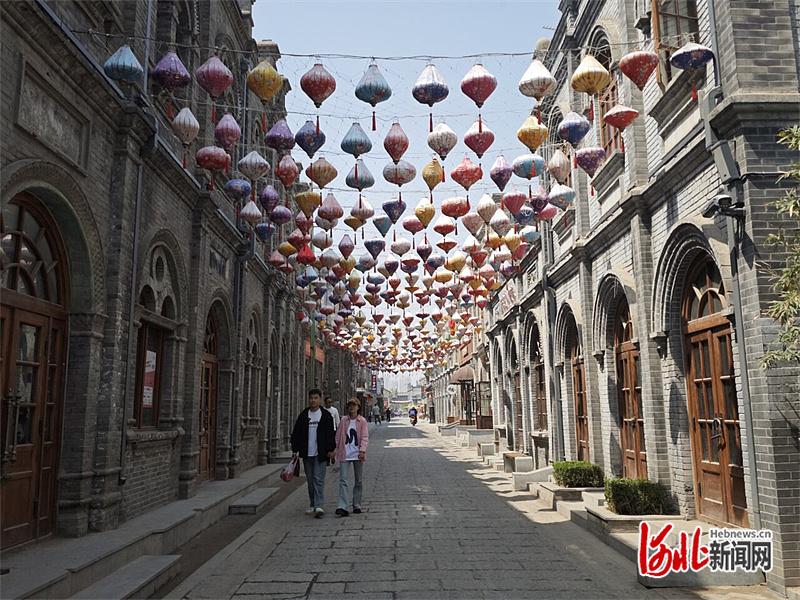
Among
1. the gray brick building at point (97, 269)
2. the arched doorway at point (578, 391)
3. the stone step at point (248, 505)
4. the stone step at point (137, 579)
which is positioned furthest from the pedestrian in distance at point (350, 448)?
the arched doorway at point (578, 391)

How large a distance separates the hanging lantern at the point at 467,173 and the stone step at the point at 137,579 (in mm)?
6784

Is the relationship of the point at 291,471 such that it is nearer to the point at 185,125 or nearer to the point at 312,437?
the point at 312,437

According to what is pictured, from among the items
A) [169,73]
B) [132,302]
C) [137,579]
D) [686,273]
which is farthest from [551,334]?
[137,579]

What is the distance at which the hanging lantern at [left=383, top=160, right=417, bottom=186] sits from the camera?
10.6 metres

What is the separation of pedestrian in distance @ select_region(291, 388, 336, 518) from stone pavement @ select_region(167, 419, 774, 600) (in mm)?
440

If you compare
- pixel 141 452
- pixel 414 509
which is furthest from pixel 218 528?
pixel 414 509

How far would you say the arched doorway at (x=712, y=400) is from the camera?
741 cm

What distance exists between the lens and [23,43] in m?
6.12

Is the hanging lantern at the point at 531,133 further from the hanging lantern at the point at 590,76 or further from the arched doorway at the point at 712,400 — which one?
the arched doorway at the point at 712,400

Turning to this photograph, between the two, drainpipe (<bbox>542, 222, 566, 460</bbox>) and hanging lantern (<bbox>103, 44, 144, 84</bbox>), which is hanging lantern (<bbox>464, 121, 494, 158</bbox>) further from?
drainpipe (<bbox>542, 222, 566, 460</bbox>)

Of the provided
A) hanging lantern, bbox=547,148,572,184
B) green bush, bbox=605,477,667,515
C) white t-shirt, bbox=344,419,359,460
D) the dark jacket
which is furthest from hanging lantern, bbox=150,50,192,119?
green bush, bbox=605,477,667,515

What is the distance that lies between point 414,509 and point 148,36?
834cm

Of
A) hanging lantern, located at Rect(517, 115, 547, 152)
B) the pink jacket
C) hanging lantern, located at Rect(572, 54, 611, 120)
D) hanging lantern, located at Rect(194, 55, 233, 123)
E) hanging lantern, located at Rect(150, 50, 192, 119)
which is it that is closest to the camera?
hanging lantern, located at Rect(572, 54, 611, 120)

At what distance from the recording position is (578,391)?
14125 mm
